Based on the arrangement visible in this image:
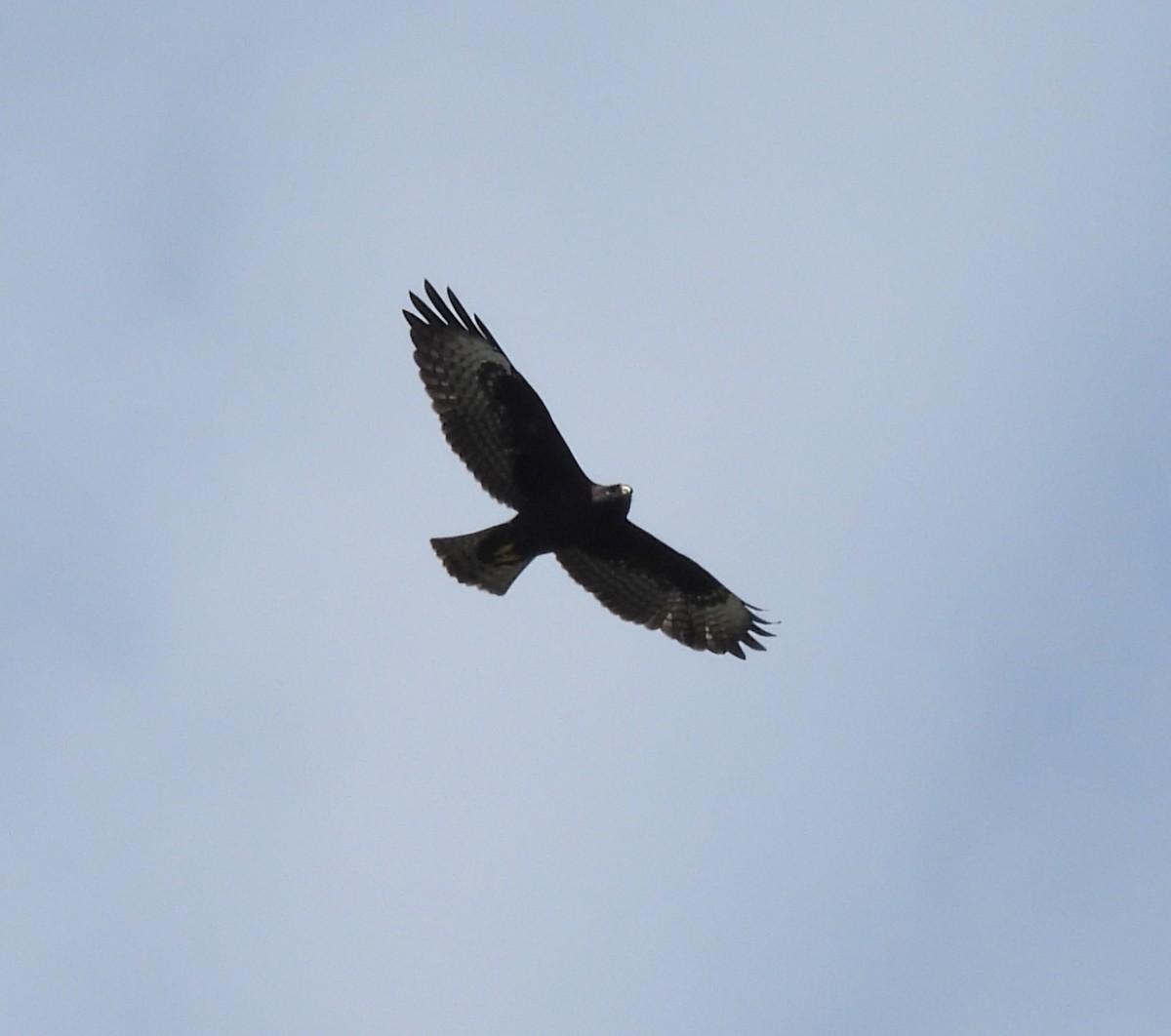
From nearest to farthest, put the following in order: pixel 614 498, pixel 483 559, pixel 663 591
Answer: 1. pixel 614 498
2. pixel 483 559
3. pixel 663 591

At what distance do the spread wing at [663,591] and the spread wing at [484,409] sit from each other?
931 mm

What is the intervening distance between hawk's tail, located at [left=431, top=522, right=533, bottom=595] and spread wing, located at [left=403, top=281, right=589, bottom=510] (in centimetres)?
42

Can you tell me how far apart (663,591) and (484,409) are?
2.50 metres

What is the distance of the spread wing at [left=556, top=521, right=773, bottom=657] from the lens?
18281 millimetres

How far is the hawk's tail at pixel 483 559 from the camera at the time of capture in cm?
1778

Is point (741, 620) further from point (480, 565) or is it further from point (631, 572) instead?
point (480, 565)

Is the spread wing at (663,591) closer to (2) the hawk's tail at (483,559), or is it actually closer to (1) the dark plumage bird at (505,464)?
(1) the dark plumage bird at (505,464)

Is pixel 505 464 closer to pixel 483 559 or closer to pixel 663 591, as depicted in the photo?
pixel 483 559

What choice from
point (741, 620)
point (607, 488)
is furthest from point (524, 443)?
point (741, 620)

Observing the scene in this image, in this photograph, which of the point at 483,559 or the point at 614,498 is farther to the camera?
the point at 483,559

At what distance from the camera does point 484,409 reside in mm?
17547

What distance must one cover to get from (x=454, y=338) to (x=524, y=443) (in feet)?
3.61

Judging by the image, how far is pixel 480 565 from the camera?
1795 cm

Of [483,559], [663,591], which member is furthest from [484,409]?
[663,591]
